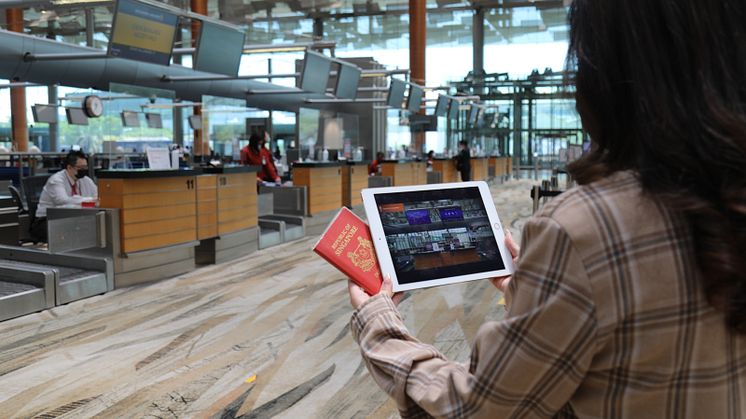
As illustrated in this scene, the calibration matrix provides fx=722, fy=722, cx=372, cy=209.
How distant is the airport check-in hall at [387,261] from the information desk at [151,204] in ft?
0.07

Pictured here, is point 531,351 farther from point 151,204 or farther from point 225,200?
point 225,200

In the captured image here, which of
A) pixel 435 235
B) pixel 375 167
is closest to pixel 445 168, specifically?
pixel 375 167

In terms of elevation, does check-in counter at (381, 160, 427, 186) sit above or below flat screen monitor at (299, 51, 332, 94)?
below

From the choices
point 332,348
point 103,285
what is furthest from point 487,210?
point 103,285

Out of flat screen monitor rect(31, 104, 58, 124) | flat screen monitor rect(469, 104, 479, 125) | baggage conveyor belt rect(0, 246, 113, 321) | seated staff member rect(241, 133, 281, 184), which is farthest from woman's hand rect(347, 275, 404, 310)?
flat screen monitor rect(469, 104, 479, 125)

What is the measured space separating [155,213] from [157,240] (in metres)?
0.26

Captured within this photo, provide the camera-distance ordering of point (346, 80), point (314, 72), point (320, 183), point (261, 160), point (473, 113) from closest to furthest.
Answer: point (261, 160)
point (320, 183)
point (314, 72)
point (346, 80)
point (473, 113)

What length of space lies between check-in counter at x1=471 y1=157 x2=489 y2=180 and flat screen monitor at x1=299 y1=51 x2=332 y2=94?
10.6m

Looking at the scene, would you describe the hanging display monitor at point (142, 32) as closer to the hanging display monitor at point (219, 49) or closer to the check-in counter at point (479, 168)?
the hanging display monitor at point (219, 49)

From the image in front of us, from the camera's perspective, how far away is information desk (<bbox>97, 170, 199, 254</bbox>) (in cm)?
646

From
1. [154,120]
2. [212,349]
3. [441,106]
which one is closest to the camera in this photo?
[212,349]

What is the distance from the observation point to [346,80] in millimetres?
13867

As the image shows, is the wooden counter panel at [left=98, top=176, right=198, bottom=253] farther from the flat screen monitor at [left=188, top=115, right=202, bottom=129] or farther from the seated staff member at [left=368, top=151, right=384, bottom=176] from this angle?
the flat screen monitor at [left=188, top=115, right=202, bottom=129]

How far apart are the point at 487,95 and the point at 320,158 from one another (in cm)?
1870
